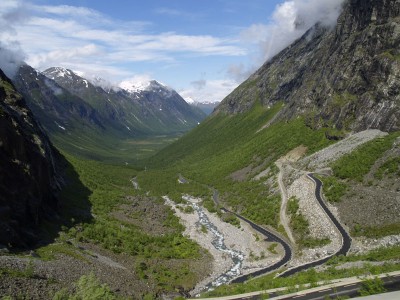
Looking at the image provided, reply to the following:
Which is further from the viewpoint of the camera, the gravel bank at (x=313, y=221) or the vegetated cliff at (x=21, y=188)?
the gravel bank at (x=313, y=221)

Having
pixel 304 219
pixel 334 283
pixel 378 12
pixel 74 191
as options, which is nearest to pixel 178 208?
pixel 74 191

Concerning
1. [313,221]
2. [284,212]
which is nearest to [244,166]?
[284,212]

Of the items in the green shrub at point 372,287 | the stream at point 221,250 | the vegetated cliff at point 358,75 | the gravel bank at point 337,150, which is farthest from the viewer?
the vegetated cliff at point 358,75

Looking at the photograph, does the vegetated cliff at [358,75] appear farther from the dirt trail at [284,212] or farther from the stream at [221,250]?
the stream at [221,250]

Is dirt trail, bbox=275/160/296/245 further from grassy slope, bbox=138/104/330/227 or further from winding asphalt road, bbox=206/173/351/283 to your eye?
winding asphalt road, bbox=206/173/351/283

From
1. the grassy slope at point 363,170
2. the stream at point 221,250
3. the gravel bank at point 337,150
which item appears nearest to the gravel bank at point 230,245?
the stream at point 221,250

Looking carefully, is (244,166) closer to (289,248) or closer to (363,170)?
(363,170)

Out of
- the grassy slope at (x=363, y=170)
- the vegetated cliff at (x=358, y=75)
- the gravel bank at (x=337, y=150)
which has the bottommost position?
the grassy slope at (x=363, y=170)
